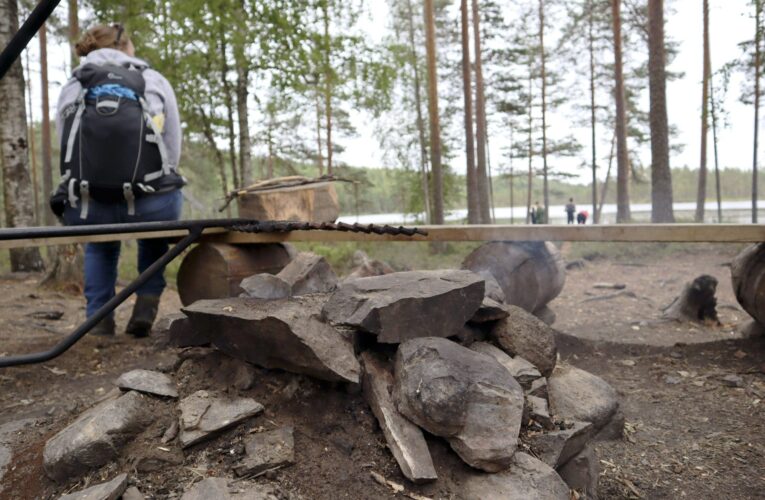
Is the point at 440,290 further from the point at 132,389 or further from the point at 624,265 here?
the point at 624,265

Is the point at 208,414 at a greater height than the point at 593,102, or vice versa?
the point at 593,102

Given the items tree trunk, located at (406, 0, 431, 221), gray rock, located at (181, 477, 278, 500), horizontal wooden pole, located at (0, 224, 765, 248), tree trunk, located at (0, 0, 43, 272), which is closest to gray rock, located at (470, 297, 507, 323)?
horizontal wooden pole, located at (0, 224, 765, 248)

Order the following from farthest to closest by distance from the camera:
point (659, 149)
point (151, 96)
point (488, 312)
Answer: point (659, 149), point (151, 96), point (488, 312)

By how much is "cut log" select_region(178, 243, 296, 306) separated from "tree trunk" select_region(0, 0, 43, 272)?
13.8 feet

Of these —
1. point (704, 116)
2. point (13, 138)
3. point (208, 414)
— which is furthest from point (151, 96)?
point (704, 116)

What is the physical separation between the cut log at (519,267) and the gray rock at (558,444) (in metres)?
1.46

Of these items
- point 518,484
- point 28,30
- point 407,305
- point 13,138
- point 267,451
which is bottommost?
point 518,484

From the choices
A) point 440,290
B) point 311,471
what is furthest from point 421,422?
point 440,290

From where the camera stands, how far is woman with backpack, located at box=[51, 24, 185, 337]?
123 inches

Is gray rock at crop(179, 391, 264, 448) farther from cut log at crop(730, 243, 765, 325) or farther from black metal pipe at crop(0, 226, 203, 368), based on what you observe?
cut log at crop(730, 243, 765, 325)

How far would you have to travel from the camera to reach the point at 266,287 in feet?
8.19

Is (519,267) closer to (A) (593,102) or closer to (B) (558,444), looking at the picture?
(B) (558,444)

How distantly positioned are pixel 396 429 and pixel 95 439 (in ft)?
3.33

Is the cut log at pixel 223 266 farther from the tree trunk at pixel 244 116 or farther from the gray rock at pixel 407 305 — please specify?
the tree trunk at pixel 244 116
